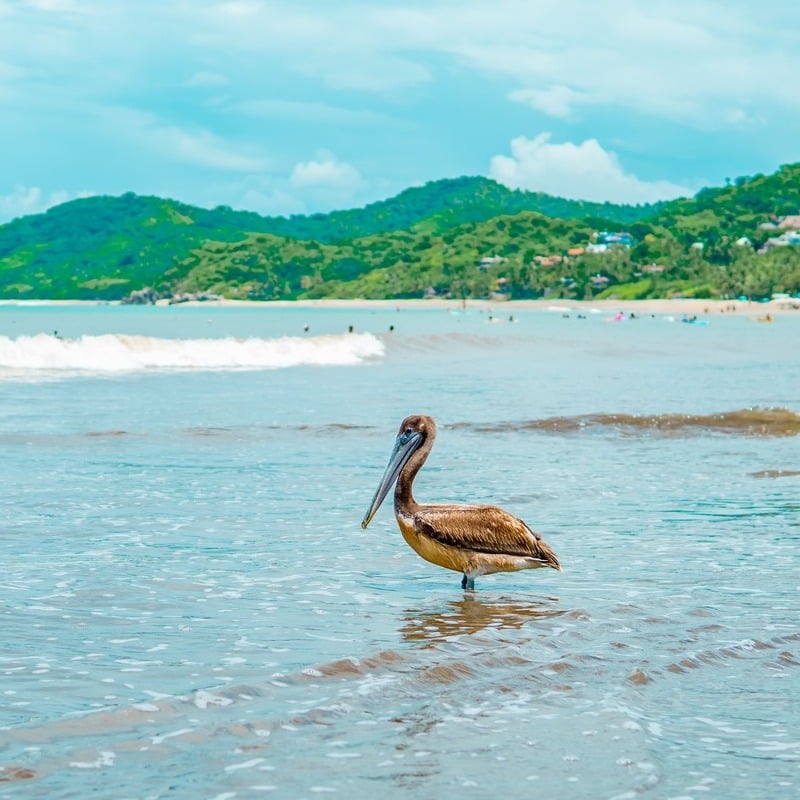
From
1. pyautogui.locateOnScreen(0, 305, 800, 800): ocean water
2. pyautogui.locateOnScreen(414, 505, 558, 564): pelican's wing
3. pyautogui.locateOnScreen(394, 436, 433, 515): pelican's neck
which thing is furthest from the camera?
pyautogui.locateOnScreen(394, 436, 433, 515): pelican's neck

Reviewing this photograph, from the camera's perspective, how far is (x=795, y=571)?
35.7 feet

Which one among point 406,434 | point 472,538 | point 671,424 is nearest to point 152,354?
point 671,424

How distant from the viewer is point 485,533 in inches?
393

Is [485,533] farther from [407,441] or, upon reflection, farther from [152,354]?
[152,354]

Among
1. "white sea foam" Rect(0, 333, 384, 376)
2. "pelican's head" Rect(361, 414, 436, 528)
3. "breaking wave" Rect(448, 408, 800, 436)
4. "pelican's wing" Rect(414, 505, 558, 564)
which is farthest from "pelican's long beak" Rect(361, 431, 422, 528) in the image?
"white sea foam" Rect(0, 333, 384, 376)

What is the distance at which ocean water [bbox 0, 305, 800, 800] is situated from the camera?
6125 mm

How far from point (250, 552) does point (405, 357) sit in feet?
154

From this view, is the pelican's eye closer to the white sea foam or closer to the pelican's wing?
the pelican's wing

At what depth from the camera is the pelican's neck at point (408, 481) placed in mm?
10227

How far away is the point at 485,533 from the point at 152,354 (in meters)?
41.0

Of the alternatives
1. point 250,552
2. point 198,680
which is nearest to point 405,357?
point 250,552

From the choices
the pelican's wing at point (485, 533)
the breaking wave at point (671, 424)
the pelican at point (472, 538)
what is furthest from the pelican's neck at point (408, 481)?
the breaking wave at point (671, 424)

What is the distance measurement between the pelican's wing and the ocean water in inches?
15.9

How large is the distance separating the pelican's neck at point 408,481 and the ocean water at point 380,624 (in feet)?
2.10
